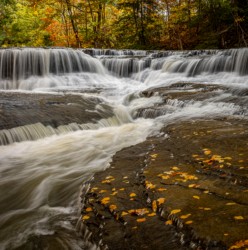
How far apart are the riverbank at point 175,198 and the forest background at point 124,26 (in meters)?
15.9

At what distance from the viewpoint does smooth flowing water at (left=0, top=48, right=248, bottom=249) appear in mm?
3885

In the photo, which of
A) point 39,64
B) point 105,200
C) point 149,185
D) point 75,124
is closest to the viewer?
point 105,200

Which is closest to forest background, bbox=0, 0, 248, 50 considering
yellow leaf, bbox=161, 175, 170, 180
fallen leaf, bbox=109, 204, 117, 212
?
yellow leaf, bbox=161, 175, 170, 180

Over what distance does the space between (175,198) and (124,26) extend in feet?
74.9

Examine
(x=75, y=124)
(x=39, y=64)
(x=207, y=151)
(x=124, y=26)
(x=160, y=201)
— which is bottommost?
(x=75, y=124)

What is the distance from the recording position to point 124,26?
24250mm

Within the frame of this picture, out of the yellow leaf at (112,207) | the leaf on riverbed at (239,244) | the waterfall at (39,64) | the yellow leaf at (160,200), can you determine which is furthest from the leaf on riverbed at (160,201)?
the waterfall at (39,64)

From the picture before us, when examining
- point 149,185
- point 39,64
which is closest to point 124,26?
point 39,64

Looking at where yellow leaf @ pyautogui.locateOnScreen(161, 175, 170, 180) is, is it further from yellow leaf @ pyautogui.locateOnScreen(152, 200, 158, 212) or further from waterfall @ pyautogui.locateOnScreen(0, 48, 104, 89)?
waterfall @ pyautogui.locateOnScreen(0, 48, 104, 89)

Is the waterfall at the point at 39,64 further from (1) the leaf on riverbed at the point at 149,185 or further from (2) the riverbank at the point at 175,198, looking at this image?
(1) the leaf on riverbed at the point at 149,185

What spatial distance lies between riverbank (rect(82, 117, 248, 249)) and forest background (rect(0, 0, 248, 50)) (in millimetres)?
15892

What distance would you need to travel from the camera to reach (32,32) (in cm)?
2381

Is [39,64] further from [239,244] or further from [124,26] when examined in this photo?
[239,244]

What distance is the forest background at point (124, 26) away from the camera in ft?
67.9
